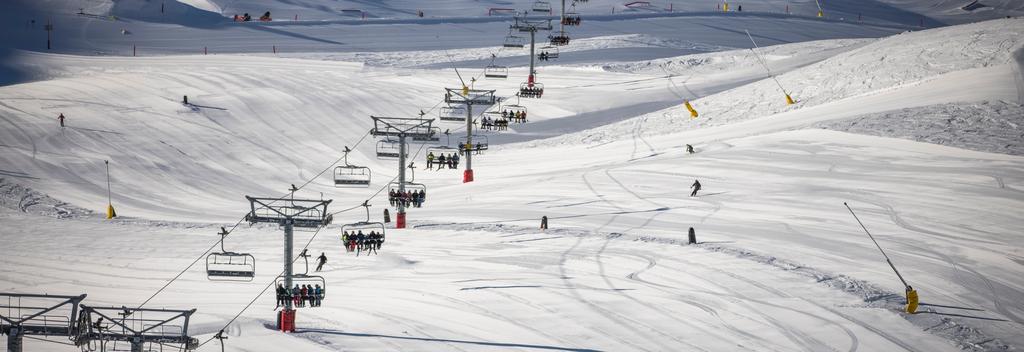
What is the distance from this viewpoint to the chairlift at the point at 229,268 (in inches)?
1052

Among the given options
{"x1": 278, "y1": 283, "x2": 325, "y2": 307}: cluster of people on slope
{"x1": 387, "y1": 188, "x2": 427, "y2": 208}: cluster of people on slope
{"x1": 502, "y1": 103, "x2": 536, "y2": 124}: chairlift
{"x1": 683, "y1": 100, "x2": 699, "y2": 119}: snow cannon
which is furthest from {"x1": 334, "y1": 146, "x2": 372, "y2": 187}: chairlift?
{"x1": 683, "y1": 100, "x2": 699, "y2": 119}: snow cannon

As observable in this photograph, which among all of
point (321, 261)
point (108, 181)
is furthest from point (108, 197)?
point (321, 261)

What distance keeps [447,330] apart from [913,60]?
44025 millimetres

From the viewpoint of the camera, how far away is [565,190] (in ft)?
146

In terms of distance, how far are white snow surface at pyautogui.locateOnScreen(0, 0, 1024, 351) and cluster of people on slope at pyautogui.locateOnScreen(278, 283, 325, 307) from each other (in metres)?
0.67

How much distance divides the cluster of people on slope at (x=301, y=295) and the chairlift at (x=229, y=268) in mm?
1040

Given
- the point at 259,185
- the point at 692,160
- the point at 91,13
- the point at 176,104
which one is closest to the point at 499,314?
the point at 692,160

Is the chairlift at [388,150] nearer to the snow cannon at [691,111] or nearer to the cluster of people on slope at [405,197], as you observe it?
the cluster of people on slope at [405,197]

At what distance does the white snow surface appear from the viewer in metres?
27.7

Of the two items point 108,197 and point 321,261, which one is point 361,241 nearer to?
point 321,261

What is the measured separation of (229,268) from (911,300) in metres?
22.0

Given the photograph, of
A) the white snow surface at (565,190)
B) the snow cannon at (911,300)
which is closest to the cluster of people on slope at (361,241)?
the white snow surface at (565,190)

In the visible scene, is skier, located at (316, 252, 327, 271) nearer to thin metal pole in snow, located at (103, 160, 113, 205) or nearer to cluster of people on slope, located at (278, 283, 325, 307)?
cluster of people on slope, located at (278, 283, 325, 307)

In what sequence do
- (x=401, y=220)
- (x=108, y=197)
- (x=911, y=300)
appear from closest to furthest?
(x=911, y=300), (x=401, y=220), (x=108, y=197)
